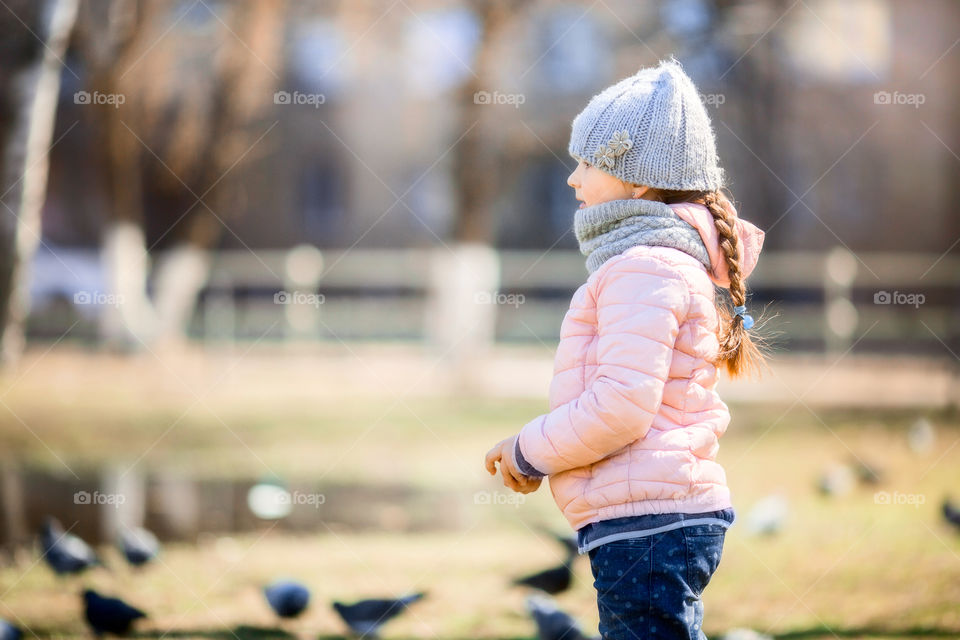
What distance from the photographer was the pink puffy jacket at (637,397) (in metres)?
1.87

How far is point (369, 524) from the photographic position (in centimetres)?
498

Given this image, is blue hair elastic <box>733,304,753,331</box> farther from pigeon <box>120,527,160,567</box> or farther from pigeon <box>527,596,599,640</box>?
pigeon <box>120,527,160,567</box>

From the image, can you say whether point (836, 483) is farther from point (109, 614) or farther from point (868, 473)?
point (109, 614)

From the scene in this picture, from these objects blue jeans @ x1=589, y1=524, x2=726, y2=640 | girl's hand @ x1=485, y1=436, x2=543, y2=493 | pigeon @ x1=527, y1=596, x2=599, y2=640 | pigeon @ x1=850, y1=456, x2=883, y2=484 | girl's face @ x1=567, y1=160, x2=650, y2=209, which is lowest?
pigeon @ x1=527, y1=596, x2=599, y2=640

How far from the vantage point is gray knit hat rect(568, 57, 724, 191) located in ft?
6.56

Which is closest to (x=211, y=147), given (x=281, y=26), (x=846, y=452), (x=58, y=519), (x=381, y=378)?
(x=281, y=26)

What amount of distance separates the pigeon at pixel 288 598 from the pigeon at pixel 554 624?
2.59ft

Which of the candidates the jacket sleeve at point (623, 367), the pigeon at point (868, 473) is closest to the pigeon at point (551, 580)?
the jacket sleeve at point (623, 367)

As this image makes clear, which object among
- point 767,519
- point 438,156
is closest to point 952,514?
point 767,519

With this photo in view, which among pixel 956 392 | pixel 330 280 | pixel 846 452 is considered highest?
pixel 330 280

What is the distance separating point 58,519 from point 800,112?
39.8 ft

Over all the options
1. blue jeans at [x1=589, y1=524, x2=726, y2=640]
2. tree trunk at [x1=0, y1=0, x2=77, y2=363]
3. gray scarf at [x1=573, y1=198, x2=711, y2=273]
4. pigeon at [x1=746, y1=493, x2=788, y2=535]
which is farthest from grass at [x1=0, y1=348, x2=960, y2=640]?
gray scarf at [x1=573, y1=198, x2=711, y2=273]

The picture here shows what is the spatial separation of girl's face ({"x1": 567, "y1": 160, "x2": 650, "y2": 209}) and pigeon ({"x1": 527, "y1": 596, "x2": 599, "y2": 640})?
1.40m

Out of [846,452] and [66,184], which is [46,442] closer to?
[846,452]
